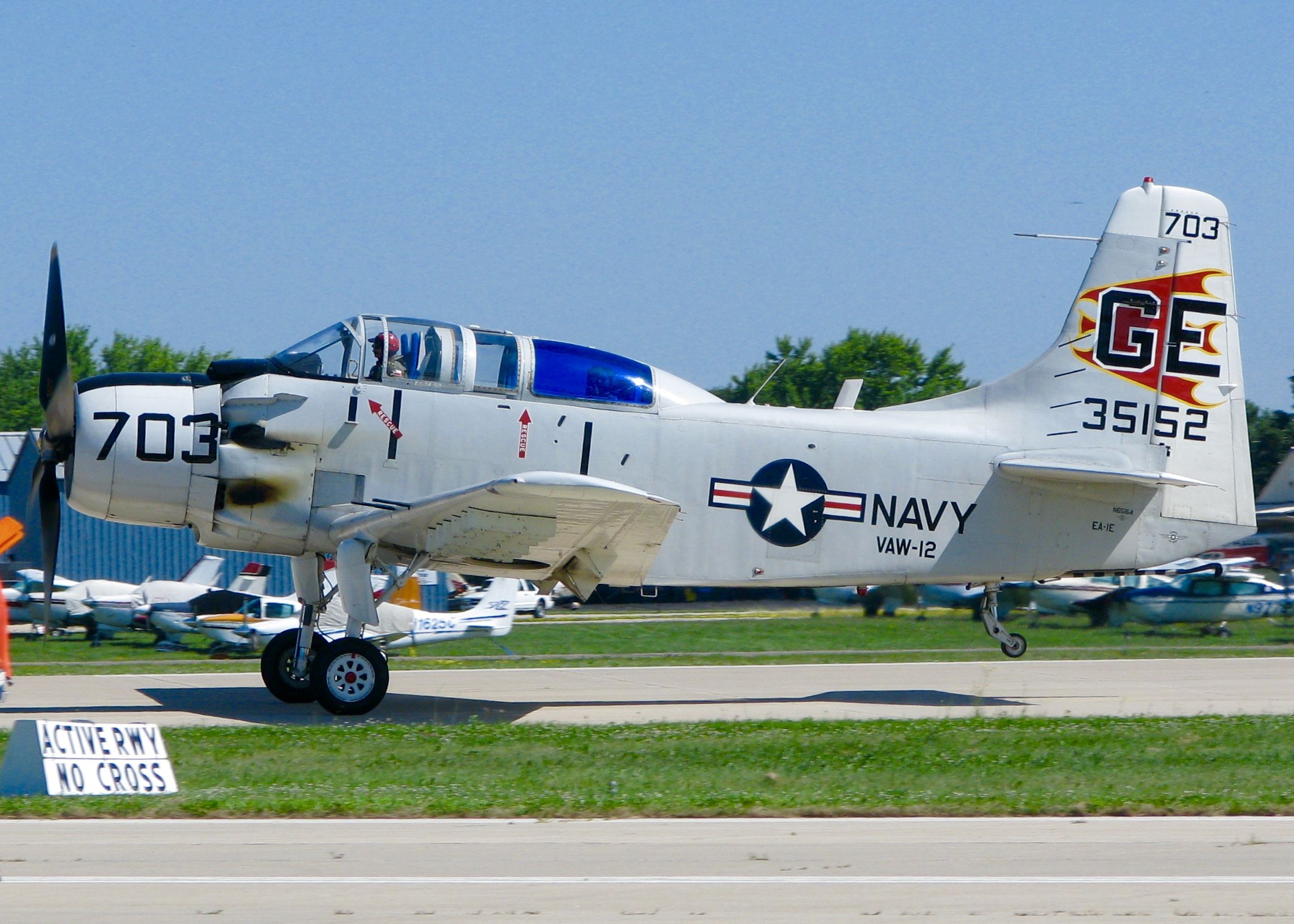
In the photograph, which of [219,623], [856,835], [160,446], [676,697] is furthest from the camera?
[219,623]

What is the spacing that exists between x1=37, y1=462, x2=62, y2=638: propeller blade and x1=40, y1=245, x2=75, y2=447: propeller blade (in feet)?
1.28

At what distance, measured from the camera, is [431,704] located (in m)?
13.3

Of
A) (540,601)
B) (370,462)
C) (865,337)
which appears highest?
(865,337)

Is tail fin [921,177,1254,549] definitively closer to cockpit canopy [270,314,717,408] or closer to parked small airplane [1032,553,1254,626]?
cockpit canopy [270,314,717,408]

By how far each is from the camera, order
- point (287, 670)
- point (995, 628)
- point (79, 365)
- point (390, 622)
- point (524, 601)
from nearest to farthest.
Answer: point (287, 670) → point (995, 628) → point (390, 622) → point (524, 601) → point (79, 365)

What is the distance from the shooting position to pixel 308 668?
42.1 feet

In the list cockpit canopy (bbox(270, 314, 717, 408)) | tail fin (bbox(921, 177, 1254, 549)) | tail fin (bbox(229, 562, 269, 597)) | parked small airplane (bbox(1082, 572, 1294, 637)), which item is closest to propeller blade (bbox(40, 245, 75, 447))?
cockpit canopy (bbox(270, 314, 717, 408))

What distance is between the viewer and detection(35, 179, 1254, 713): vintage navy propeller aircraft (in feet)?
37.8

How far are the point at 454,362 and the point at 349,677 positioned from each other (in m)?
3.07

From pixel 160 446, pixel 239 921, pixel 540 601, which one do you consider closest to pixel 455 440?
pixel 160 446

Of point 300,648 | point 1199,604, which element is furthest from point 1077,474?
point 1199,604

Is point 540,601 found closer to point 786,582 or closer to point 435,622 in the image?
point 435,622

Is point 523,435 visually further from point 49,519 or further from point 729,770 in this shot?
point 49,519

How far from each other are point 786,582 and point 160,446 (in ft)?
19.9
